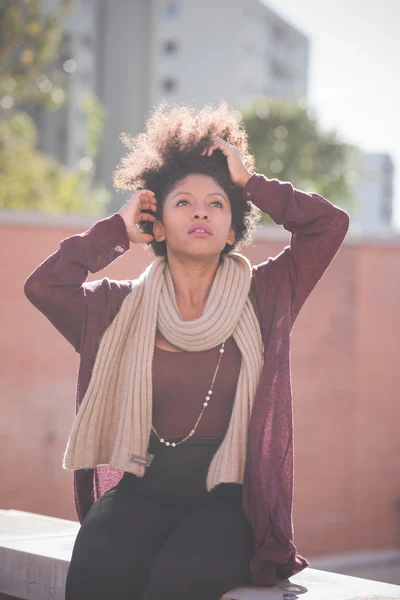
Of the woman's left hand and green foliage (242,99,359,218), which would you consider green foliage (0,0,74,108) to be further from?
green foliage (242,99,359,218)

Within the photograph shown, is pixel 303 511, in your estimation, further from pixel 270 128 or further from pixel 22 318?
pixel 270 128

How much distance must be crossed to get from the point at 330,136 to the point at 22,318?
29443 millimetres

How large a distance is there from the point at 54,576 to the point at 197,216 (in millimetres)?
1164

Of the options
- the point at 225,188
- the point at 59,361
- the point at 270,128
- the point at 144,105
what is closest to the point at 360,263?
the point at 59,361

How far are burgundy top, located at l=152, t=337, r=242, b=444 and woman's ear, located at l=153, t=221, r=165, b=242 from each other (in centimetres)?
41

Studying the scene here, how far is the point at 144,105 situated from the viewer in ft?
174

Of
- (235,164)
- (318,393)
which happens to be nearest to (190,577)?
(235,164)

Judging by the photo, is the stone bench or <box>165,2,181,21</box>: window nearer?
the stone bench

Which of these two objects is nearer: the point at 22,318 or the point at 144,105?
the point at 22,318

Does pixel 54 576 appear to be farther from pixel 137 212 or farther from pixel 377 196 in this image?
pixel 377 196

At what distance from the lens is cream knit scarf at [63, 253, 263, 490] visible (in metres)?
2.71

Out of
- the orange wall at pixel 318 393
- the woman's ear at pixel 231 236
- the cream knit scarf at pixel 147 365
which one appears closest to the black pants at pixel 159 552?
the cream knit scarf at pixel 147 365

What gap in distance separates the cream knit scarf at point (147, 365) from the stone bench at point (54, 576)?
0.32 m

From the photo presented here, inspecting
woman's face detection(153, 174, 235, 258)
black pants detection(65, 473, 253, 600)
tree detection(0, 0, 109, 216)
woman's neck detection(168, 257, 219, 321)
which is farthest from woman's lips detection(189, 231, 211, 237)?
tree detection(0, 0, 109, 216)
